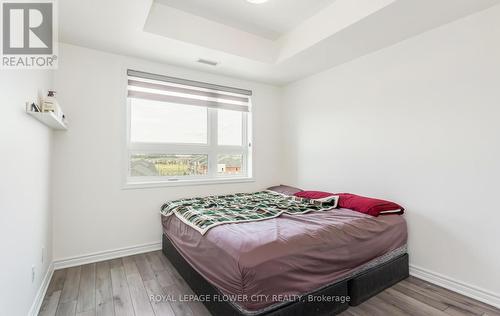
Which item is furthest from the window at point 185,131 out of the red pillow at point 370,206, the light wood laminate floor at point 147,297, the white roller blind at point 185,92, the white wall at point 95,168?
the red pillow at point 370,206

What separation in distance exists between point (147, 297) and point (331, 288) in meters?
1.44

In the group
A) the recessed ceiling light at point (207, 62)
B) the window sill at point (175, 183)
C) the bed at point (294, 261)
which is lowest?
the bed at point (294, 261)

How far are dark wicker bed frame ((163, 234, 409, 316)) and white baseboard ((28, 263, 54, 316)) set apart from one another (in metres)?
1.02

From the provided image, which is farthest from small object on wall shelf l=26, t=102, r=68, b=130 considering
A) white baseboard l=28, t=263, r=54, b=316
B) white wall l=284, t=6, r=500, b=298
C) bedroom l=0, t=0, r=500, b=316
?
white wall l=284, t=6, r=500, b=298

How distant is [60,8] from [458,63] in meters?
3.35

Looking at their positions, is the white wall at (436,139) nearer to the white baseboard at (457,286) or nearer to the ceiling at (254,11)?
the white baseboard at (457,286)

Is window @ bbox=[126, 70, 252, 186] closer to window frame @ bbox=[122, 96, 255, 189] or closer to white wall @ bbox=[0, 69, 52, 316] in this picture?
window frame @ bbox=[122, 96, 255, 189]

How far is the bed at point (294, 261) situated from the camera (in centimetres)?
144

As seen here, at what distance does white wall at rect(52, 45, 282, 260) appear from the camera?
8.15 ft

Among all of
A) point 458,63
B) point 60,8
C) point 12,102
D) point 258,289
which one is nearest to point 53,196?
point 12,102

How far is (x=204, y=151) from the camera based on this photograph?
3.42 metres

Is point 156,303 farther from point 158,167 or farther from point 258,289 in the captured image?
point 158,167

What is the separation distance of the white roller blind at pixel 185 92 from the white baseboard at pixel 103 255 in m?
1.78

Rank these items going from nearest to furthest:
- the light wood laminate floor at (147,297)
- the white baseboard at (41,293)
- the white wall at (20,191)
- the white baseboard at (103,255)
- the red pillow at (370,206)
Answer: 1. the white wall at (20,191)
2. the white baseboard at (41,293)
3. the light wood laminate floor at (147,297)
4. the red pillow at (370,206)
5. the white baseboard at (103,255)
